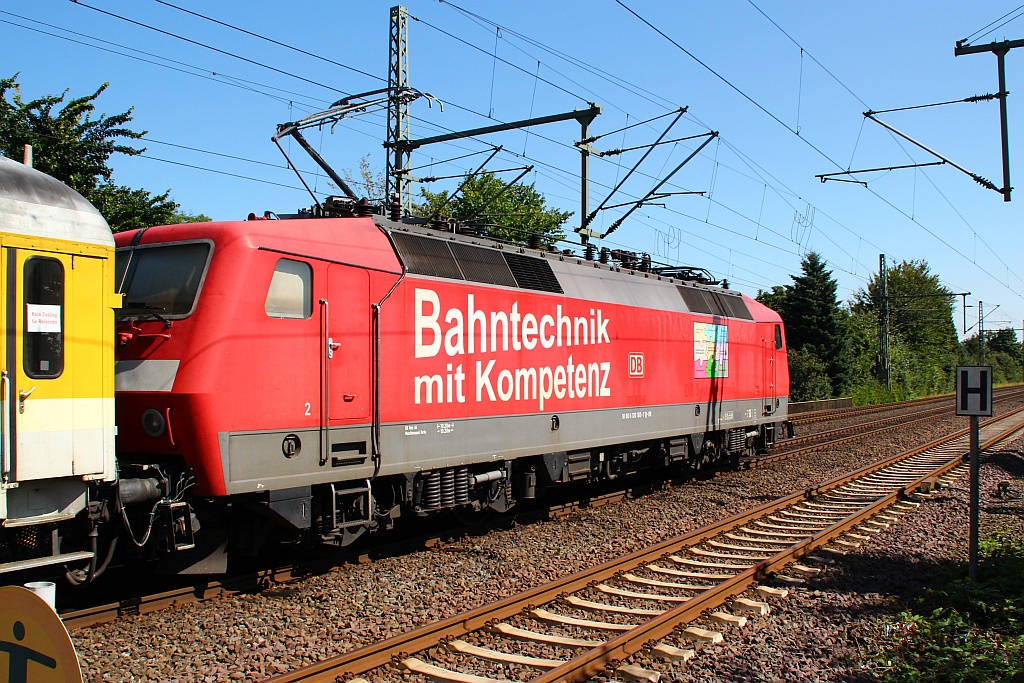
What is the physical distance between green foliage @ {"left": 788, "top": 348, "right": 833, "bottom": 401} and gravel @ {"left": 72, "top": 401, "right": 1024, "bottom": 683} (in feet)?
86.8

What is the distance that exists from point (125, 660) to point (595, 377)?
24.7 ft

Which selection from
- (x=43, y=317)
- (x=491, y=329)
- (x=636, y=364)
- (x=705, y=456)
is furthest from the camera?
(x=705, y=456)

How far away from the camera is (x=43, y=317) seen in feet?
19.4

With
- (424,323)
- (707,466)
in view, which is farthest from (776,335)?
(424,323)

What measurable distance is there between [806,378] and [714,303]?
24.1 meters

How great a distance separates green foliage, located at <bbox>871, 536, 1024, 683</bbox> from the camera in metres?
5.86

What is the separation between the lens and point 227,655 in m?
6.06

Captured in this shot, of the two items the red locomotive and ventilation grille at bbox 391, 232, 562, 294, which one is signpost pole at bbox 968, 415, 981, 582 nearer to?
the red locomotive

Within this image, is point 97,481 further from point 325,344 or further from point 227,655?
point 325,344

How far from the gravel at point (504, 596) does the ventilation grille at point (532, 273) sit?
3.26 meters

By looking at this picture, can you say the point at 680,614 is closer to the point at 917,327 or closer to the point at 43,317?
the point at 43,317

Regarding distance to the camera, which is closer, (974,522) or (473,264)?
(974,522)

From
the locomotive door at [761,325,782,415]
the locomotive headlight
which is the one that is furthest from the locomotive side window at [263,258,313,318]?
the locomotive door at [761,325,782,415]

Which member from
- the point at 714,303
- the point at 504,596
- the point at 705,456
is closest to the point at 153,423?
the point at 504,596
